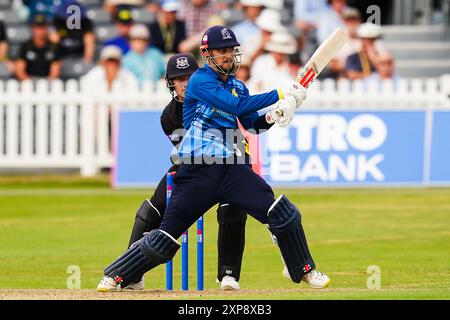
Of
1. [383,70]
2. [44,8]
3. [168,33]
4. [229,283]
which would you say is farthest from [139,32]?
[229,283]

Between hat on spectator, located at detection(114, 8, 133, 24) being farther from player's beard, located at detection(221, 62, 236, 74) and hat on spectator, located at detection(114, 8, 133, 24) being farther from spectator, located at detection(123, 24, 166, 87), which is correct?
player's beard, located at detection(221, 62, 236, 74)

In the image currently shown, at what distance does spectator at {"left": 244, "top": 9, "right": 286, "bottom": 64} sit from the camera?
22453 millimetres

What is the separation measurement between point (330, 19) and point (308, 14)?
2.87 feet

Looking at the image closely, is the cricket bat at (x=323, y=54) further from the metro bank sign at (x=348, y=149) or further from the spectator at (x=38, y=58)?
the spectator at (x=38, y=58)

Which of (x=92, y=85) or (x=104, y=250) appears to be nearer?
(x=104, y=250)

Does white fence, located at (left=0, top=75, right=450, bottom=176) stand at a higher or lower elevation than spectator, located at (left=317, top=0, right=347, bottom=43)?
A: lower

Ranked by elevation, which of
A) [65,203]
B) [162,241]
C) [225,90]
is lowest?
[65,203]

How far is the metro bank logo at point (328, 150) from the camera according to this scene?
2048 centimetres

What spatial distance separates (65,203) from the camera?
63.2ft

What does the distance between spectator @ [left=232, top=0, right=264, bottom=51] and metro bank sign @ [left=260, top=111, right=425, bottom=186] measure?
9.41 feet

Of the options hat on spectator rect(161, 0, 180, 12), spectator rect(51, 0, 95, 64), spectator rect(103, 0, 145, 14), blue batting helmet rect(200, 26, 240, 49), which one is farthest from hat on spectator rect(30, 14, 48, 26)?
blue batting helmet rect(200, 26, 240, 49)

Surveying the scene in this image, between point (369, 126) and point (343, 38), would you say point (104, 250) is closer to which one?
point (343, 38)
